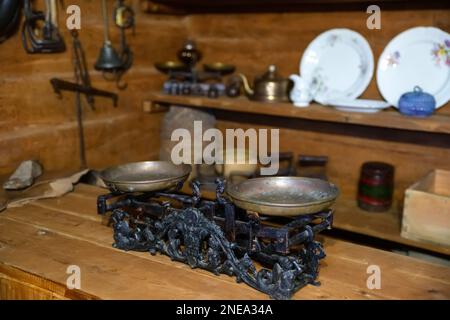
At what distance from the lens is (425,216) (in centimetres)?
202

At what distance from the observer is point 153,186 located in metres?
1.46

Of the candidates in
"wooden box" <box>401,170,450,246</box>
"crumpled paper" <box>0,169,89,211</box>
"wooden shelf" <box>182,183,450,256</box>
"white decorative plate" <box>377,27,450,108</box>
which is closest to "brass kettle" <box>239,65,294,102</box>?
"white decorative plate" <box>377,27,450,108</box>

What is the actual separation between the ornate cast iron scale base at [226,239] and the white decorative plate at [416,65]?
4.01ft

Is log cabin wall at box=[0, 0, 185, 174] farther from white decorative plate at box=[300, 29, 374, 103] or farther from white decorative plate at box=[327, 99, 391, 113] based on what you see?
white decorative plate at box=[327, 99, 391, 113]

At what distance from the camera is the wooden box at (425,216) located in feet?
6.44

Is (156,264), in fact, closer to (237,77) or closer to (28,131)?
(28,131)

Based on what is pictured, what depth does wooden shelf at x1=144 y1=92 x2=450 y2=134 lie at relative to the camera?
6.76 feet

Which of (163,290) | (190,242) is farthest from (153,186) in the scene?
(163,290)

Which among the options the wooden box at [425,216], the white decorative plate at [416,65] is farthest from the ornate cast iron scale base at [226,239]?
the white decorative plate at [416,65]

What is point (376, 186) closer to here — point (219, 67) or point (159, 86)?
point (219, 67)

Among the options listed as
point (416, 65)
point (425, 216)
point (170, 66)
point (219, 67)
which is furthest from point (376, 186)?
point (170, 66)

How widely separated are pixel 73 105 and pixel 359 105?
129 centimetres

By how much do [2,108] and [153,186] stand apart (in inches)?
37.8

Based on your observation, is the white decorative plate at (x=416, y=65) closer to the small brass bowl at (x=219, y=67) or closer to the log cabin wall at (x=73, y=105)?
the small brass bowl at (x=219, y=67)
